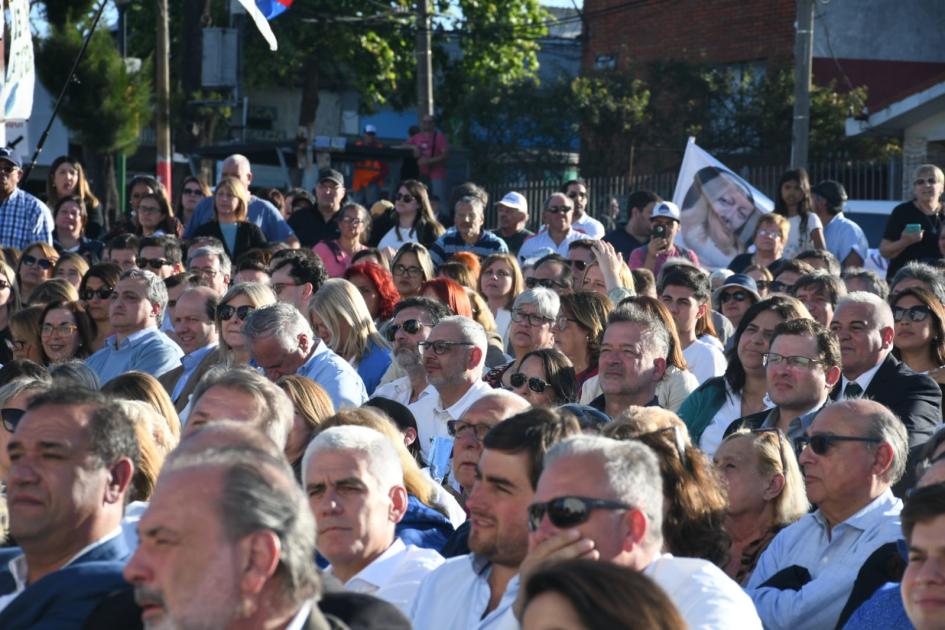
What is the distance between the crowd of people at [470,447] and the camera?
11.1 feet

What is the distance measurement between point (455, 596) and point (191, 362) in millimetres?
4821

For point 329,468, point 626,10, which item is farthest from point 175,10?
point 329,468

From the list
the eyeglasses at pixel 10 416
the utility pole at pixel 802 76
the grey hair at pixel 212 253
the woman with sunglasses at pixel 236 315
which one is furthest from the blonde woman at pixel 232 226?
the utility pole at pixel 802 76

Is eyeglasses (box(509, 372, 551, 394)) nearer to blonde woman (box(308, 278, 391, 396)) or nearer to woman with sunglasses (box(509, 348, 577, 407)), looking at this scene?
woman with sunglasses (box(509, 348, 577, 407))

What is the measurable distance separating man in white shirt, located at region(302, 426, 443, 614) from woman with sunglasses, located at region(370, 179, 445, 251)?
8339 millimetres

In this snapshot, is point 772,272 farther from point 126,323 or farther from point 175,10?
point 175,10

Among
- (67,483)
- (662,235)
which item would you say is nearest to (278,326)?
(67,483)

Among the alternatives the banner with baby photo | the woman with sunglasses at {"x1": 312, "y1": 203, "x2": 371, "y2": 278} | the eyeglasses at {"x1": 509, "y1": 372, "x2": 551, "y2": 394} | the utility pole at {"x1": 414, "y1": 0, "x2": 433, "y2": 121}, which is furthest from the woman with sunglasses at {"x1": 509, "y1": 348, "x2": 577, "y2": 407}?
the utility pole at {"x1": 414, "y1": 0, "x2": 433, "y2": 121}

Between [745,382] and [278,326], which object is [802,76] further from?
[278,326]

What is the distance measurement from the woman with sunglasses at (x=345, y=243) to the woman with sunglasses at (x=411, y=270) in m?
1.83

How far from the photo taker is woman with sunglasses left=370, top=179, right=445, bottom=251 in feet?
44.4

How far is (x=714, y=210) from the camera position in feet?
45.3

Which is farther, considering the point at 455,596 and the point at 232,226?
the point at 232,226

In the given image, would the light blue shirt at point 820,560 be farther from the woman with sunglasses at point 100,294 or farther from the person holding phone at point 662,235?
the person holding phone at point 662,235
